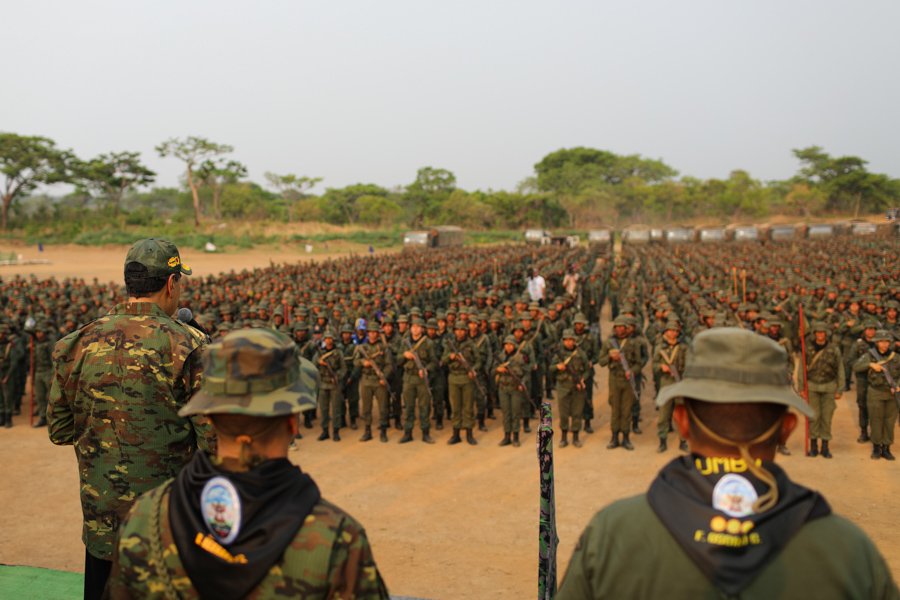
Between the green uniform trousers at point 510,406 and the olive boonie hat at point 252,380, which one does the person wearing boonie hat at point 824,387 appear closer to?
the green uniform trousers at point 510,406

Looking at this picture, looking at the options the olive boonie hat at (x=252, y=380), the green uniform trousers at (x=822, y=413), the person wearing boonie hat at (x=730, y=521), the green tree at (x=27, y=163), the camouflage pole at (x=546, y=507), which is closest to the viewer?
the person wearing boonie hat at (x=730, y=521)

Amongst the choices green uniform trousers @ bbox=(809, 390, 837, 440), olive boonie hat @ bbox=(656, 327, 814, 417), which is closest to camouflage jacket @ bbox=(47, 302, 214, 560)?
olive boonie hat @ bbox=(656, 327, 814, 417)

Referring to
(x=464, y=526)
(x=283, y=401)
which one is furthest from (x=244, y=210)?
(x=283, y=401)

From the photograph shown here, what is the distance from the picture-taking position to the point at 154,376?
9.21 feet

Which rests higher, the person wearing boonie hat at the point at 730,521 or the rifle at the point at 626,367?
the person wearing boonie hat at the point at 730,521

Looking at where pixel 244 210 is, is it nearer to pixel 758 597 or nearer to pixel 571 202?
pixel 571 202

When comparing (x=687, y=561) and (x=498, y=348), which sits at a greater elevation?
(x=687, y=561)

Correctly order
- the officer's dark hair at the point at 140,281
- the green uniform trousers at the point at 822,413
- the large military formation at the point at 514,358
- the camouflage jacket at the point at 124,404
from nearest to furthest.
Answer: the camouflage jacket at the point at 124,404, the officer's dark hair at the point at 140,281, the green uniform trousers at the point at 822,413, the large military formation at the point at 514,358

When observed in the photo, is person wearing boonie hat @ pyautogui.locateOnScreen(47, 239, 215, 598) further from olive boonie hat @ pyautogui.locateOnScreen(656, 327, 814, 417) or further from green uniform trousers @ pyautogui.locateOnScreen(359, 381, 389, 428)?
green uniform trousers @ pyautogui.locateOnScreen(359, 381, 389, 428)

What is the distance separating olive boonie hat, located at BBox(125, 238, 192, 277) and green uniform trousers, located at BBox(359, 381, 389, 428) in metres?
6.91

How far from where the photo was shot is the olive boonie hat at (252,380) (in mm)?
1833

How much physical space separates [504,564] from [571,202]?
68559 millimetres

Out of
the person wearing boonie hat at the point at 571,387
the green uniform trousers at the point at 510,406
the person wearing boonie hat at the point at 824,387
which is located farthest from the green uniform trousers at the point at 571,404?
the person wearing boonie hat at the point at 824,387

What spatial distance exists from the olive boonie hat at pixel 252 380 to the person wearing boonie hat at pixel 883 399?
847 centimetres
